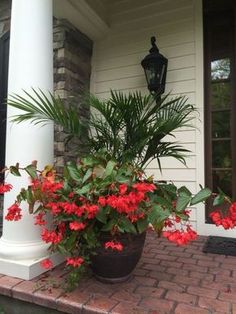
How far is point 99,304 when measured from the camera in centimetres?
181

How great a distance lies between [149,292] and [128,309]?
0.25 meters

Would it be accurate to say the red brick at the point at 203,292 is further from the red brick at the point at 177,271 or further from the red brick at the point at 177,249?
the red brick at the point at 177,249

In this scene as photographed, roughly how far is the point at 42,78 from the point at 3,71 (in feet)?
6.42

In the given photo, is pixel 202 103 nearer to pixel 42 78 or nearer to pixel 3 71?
pixel 42 78

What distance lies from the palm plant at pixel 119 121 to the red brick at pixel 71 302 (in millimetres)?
881

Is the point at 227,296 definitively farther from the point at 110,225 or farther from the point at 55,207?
the point at 55,207

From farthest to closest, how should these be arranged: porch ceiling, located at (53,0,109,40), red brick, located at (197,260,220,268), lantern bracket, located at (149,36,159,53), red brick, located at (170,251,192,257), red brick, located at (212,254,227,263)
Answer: lantern bracket, located at (149,36,159,53) → porch ceiling, located at (53,0,109,40) → red brick, located at (170,251,192,257) → red brick, located at (212,254,227,263) → red brick, located at (197,260,220,268)

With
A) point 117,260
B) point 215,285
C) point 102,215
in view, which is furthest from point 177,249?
point 102,215

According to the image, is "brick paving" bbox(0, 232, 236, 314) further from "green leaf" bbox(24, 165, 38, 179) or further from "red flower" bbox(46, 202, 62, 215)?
"green leaf" bbox(24, 165, 38, 179)

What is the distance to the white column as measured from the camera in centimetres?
227

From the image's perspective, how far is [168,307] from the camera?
1.79 metres

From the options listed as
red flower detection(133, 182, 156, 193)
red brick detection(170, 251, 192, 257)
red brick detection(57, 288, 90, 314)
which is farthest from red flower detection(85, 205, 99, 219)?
red brick detection(170, 251, 192, 257)

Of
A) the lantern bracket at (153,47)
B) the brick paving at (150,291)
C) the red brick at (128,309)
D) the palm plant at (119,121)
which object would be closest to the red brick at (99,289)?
the brick paving at (150,291)

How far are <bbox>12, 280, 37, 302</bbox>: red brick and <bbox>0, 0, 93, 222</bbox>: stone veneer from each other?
153 cm
